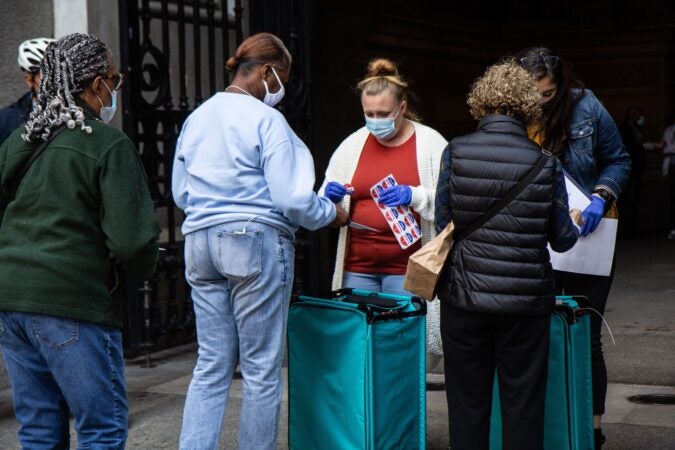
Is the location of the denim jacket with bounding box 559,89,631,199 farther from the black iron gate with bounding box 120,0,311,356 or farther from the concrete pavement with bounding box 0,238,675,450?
the black iron gate with bounding box 120,0,311,356

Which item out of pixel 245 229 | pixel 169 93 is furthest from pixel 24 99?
pixel 245 229

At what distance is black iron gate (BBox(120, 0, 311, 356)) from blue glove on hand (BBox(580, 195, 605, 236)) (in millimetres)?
3167

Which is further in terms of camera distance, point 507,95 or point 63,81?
point 507,95

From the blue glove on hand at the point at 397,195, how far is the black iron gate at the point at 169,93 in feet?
8.70

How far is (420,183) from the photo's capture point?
4.89 meters

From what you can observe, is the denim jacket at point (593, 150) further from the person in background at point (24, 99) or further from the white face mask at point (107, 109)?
the person in background at point (24, 99)

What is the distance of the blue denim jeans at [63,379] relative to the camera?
3.47 meters

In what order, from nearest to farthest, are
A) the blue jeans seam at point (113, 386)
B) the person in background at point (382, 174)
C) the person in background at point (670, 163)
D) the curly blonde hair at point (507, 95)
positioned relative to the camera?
the blue jeans seam at point (113, 386)
the curly blonde hair at point (507, 95)
the person in background at point (382, 174)
the person in background at point (670, 163)

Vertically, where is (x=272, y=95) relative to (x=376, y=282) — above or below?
above

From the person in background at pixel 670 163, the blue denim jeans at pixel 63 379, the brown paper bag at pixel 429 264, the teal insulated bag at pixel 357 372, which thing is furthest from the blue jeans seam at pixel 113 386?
the person in background at pixel 670 163

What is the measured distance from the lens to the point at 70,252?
3.49m

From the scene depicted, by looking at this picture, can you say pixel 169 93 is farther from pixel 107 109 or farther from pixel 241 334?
pixel 107 109

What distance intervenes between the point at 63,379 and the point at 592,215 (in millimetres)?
2334

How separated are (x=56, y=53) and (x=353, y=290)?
67.8 inches
